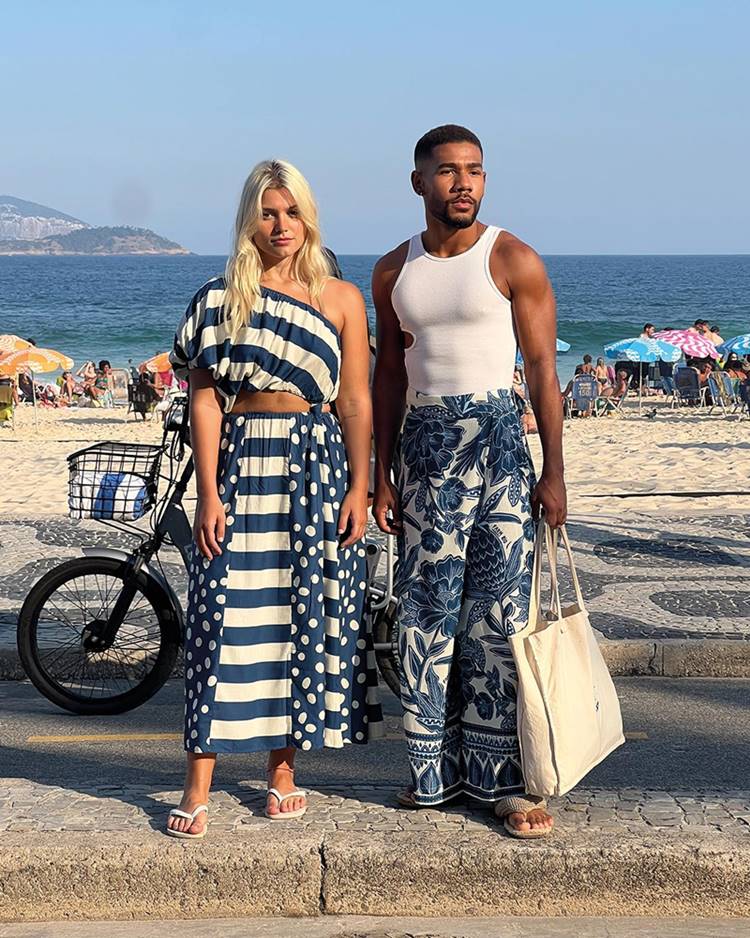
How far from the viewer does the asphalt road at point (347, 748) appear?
5.30 m

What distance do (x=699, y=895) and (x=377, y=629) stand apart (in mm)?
2117

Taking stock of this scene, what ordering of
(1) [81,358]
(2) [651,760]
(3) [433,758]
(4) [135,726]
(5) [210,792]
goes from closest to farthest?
(3) [433,758], (5) [210,792], (2) [651,760], (4) [135,726], (1) [81,358]

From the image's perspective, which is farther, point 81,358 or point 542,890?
point 81,358

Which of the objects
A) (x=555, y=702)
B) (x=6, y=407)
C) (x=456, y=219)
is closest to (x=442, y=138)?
(x=456, y=219)

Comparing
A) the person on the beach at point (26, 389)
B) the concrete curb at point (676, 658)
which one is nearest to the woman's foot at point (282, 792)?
the concrete curb at point (676, 658)

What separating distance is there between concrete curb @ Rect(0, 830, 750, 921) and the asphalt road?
0.71 metres

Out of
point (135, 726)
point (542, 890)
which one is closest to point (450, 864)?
point (542, 890)

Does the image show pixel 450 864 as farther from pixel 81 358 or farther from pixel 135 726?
pixel 81 358

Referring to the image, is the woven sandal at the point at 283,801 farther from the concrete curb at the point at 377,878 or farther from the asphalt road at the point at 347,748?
the asphalt road at the point at 347,748

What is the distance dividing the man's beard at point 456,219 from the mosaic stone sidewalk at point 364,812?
1.73 meters

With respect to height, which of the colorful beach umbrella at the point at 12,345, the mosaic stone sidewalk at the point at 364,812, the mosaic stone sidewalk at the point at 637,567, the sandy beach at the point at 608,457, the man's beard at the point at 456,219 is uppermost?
the colorful beach umbrella at the point at 12,345

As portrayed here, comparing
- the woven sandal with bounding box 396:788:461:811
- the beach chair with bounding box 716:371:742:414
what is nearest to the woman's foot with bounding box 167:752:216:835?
the woven sandal with bounding box 396:788:461:811

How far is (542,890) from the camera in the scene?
3.94 metres

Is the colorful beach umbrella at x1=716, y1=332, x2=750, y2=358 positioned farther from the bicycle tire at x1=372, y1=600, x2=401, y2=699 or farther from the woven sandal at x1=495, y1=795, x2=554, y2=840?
the woven sandal at x1=495, y1=795, x2=554, y2=840
